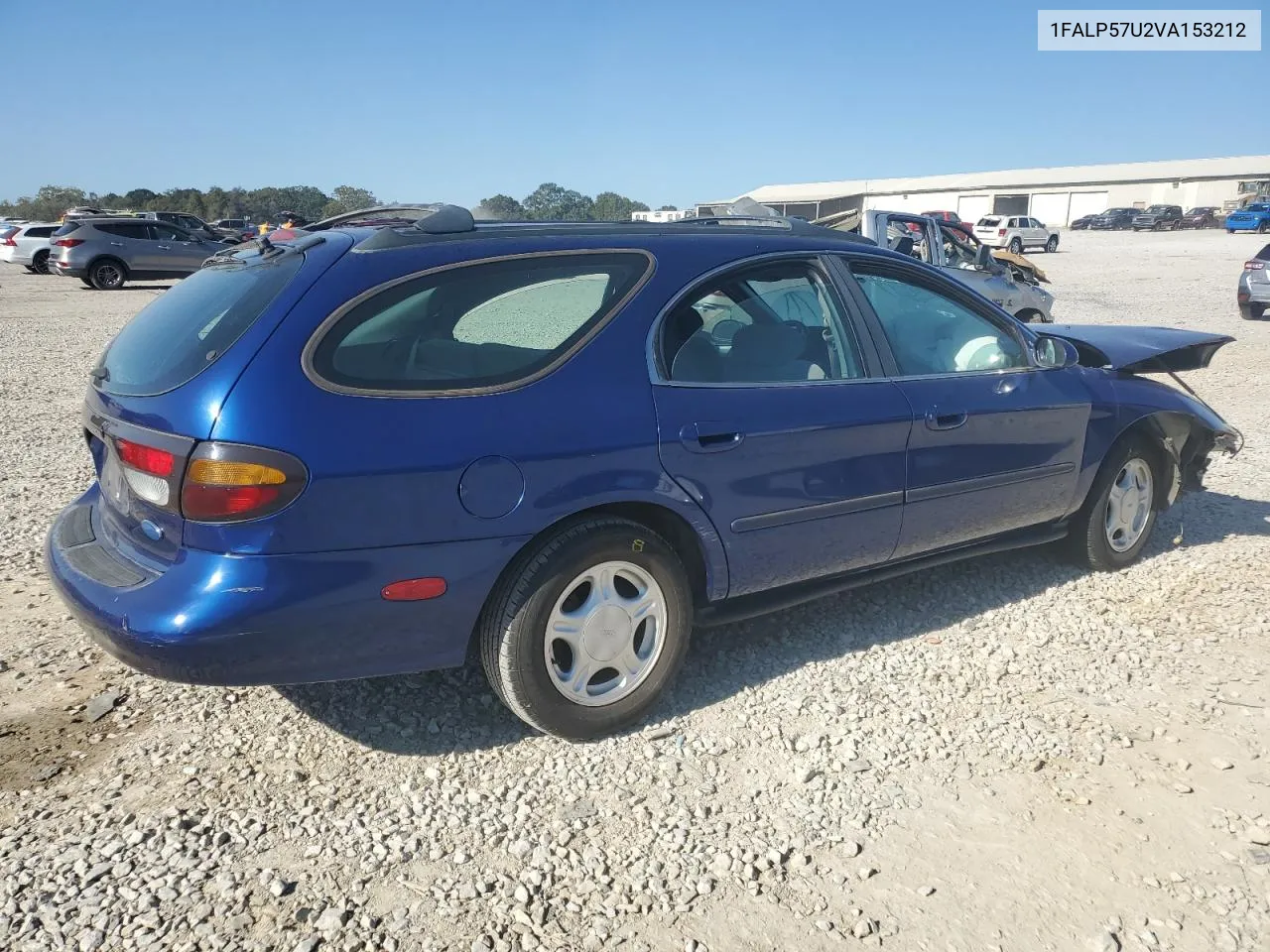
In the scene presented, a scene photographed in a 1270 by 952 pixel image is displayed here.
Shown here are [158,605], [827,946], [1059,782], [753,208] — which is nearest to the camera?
[827,946]

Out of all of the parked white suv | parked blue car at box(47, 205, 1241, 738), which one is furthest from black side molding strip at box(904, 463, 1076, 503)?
the parked white suv

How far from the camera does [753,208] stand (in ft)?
19.0

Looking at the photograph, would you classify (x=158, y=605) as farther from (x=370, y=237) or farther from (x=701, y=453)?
(x=701, y=453)

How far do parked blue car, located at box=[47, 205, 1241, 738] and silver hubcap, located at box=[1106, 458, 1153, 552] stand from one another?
0.82m

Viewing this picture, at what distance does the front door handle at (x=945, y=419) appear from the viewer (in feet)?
12.4

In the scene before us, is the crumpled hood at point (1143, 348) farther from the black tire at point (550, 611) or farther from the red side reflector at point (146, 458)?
the red side reflector at point (146, 458)

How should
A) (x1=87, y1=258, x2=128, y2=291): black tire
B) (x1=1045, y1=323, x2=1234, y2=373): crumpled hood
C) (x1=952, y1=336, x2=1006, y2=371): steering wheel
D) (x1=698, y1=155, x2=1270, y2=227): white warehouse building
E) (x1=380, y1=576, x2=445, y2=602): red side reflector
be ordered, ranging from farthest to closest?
(x1=698, y1=155, x2=1270, y2=227): white warehouse building < (x1=87, y1=258, x2=128, y2=291): black tire < (x1=1045, y1=323, x2=1234, y2=373): crumpled hood < (x1=952, y1=336, x2=1006, y2=371): steering wheel < (x1=380, y1=576, x2=445, y2=602): red side reflector

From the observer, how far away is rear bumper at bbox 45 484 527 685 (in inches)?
100

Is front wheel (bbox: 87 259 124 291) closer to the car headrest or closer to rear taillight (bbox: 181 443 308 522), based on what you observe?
the car headrest

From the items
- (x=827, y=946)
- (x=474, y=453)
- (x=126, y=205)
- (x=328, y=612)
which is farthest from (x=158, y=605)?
(x=126, y=205)

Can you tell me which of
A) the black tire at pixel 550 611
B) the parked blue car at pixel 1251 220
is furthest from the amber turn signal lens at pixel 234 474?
the parked blue car at pixel 1251 220

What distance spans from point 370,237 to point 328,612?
1182 millimetres

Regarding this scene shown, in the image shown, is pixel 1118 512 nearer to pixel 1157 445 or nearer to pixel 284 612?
pixel 1157 445

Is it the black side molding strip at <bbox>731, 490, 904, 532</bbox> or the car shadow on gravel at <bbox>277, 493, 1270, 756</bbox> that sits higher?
the black side molding strip at <bbox>731, 490, 904, 532</bbox>
